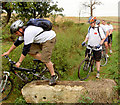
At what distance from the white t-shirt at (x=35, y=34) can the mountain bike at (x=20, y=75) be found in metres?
0.86

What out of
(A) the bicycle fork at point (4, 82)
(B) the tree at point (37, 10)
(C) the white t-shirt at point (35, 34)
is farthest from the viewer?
(B) the tree at point (37, 10)

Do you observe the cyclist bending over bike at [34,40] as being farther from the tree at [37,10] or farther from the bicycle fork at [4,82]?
the tree at [37,10]

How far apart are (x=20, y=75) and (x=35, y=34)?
1654 mm

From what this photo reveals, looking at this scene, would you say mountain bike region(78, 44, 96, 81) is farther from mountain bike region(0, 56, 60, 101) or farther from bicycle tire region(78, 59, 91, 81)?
mountain bike region(0, 56, 60, 101)

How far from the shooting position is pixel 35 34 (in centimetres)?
381

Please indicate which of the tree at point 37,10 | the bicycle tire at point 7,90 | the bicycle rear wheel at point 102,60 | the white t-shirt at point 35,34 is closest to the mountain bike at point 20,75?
the bicycle tire at point 7,90

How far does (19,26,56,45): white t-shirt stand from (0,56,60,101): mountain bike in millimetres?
860

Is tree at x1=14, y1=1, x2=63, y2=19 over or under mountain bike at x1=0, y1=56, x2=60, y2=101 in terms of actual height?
over

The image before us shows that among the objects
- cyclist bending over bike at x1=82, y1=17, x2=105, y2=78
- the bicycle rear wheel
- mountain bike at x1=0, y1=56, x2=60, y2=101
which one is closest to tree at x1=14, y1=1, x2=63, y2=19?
the bicycle rear wheel

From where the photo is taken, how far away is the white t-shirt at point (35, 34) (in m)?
3.71

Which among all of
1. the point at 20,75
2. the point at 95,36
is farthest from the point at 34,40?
the point at 95,36

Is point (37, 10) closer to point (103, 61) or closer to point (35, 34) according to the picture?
point (103, 61)

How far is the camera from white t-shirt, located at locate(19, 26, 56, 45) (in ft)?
12.2

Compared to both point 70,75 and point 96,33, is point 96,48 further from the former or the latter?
point 70,75
